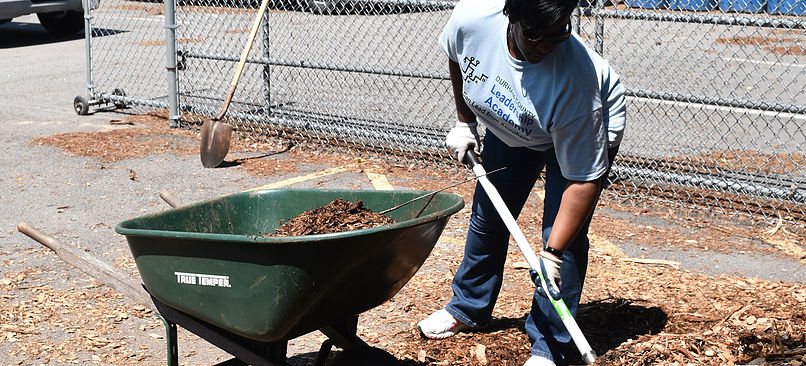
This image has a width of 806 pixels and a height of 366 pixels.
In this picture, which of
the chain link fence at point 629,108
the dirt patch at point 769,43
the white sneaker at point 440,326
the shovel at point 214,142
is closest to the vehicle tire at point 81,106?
the chain link fence at point 629,108

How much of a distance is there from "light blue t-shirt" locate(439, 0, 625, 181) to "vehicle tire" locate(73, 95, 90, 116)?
626cm

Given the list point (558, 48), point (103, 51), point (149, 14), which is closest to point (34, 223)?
point (558, 48)

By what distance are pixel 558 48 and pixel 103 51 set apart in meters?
11.4

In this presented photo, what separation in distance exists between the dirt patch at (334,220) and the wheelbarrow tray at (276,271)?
230 millimetres

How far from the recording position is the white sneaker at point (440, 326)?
388 centimetres

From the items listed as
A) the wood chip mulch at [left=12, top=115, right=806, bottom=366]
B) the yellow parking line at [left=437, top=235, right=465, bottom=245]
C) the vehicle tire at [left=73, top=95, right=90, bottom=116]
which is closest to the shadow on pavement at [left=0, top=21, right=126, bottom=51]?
the vehicle tire at [left=73, top=95, right=90, bottom=116]

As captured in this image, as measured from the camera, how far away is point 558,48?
2877 mm

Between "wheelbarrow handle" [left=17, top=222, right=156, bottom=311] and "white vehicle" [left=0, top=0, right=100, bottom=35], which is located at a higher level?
"wheelbarrow handle" [left=17, top=222, right=156, bottom=311]

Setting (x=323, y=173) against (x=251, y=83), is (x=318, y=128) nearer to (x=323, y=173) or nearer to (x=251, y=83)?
(x=323, y=173)

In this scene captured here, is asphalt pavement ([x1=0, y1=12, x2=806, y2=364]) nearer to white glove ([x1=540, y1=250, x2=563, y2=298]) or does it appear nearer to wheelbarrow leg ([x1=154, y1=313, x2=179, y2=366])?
wheelbarrow leg ([x1=154, y1=313, x2=179, y2=366])

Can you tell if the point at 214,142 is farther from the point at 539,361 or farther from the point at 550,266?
the point at 550,266

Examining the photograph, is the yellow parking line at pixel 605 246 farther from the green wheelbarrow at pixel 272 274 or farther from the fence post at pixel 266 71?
the fence post at pixel 266 71

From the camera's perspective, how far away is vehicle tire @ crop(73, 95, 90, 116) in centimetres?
868

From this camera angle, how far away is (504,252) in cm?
384
